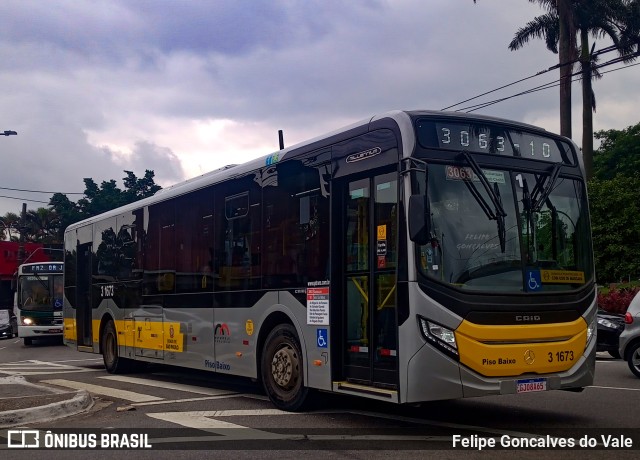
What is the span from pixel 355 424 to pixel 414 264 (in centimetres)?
226

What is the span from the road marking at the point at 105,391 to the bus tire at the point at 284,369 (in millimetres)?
2270

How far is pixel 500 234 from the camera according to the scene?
8375 millimetres

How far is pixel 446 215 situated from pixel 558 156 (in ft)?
6.62

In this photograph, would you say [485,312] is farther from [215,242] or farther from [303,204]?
[215,242]

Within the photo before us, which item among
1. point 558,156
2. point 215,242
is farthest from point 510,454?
point 215,242

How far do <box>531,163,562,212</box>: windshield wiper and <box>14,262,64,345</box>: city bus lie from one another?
1015 inches

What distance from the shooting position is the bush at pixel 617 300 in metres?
27.2

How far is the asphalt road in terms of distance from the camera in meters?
7.67

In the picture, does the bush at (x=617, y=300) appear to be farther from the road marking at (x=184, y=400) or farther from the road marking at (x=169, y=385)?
the road marking at (x=184, y=400)

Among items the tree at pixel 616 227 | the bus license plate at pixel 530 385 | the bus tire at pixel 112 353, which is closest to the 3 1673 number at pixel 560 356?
the bus license plate at pixel 530 385

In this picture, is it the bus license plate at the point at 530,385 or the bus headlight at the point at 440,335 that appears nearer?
the bus headlight at the point at 440,335

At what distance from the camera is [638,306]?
14000 millimetres

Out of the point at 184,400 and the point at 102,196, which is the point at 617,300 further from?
the point at 102,196

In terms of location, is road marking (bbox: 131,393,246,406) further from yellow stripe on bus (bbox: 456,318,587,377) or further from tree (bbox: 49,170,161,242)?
tree (bbox: 49,170,161,242)
